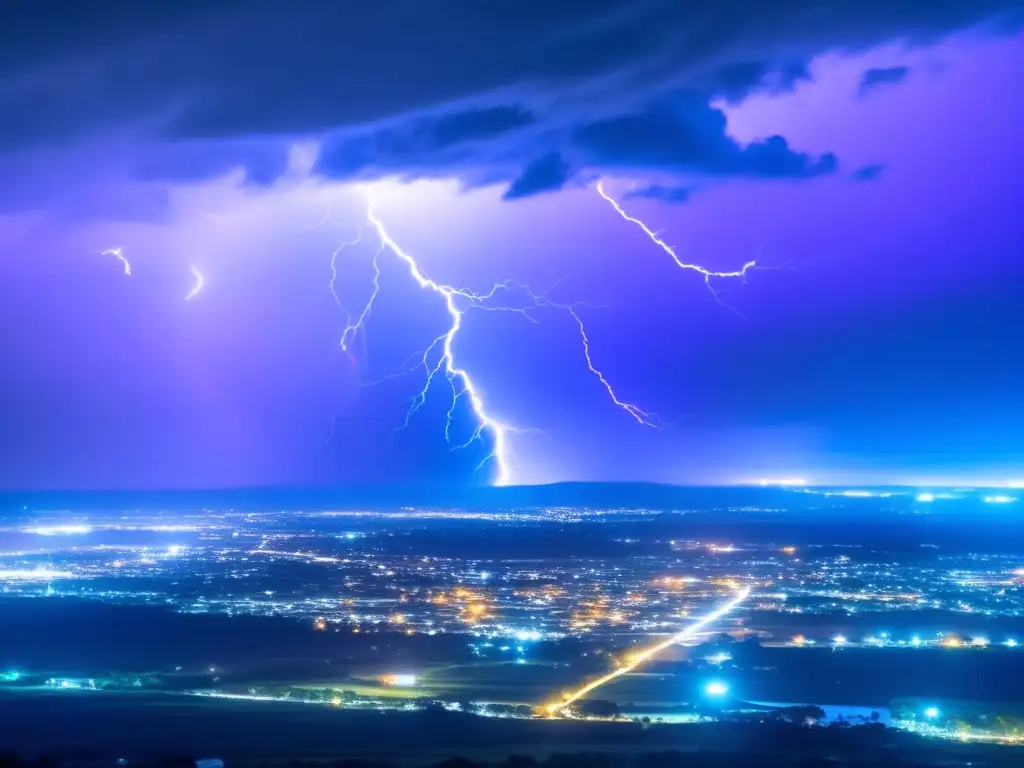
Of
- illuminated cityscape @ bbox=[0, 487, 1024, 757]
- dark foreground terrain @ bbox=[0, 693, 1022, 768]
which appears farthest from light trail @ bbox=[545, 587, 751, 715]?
dark foreground terrain @ bbox=[0, 693, 1022, 768]

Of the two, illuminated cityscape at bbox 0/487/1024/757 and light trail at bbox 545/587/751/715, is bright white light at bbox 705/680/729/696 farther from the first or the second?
light trail at bbox 545/587/751/715

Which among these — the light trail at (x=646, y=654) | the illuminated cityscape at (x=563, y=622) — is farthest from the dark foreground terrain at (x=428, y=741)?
the light trail at (x=646, y=654)

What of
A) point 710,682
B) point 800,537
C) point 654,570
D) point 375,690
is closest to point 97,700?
point 375,690

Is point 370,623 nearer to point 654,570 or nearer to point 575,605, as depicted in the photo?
point 575,605

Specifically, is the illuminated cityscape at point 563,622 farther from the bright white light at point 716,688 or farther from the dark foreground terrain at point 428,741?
the dark foreground terrain at point 428,741

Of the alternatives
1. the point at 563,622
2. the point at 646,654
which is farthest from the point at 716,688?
the point at 563,622

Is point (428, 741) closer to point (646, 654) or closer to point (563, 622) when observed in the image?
point (646, 654)
